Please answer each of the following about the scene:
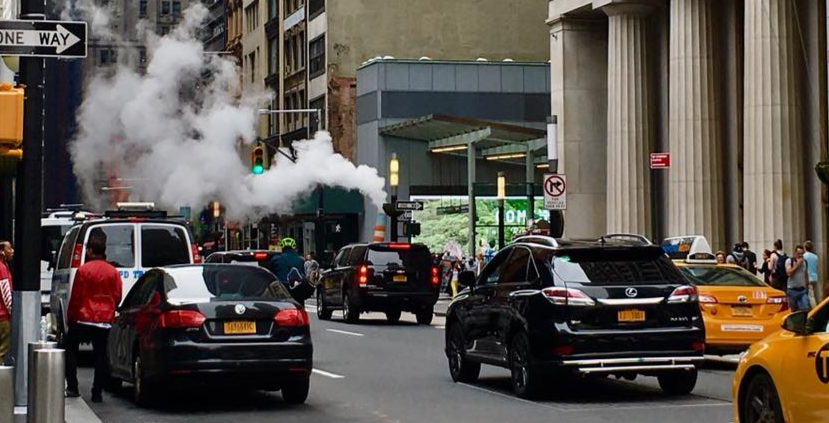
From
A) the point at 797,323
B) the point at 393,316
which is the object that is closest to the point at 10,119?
the point at 797,323

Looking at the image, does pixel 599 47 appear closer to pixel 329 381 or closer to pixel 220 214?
pixel 220 214

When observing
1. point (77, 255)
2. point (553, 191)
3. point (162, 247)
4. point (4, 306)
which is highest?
point (553, 191)

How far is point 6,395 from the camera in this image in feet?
32.7

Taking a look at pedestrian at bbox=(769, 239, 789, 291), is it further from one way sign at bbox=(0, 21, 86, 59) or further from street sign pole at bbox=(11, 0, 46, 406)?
one way sign at bbox=(0, 21, 86, 59)

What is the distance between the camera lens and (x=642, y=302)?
16.0 m

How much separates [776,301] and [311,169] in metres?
37.3

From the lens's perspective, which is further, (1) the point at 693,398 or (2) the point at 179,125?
(2) the point at 179,125

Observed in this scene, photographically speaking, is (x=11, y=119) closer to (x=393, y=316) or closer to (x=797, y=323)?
(x=797, y=323)

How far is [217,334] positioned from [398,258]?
61.9ft

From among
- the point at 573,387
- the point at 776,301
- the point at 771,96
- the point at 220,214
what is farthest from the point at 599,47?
the point at 573,387

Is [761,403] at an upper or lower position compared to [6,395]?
lower

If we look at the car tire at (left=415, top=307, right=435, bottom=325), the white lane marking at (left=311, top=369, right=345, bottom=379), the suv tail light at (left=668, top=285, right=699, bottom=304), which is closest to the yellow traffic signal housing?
the suv tail light at (left=668, top=285, right=699, bottom=304)

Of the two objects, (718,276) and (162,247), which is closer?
(718,276)

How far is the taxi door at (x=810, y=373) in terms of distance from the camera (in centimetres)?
1003
